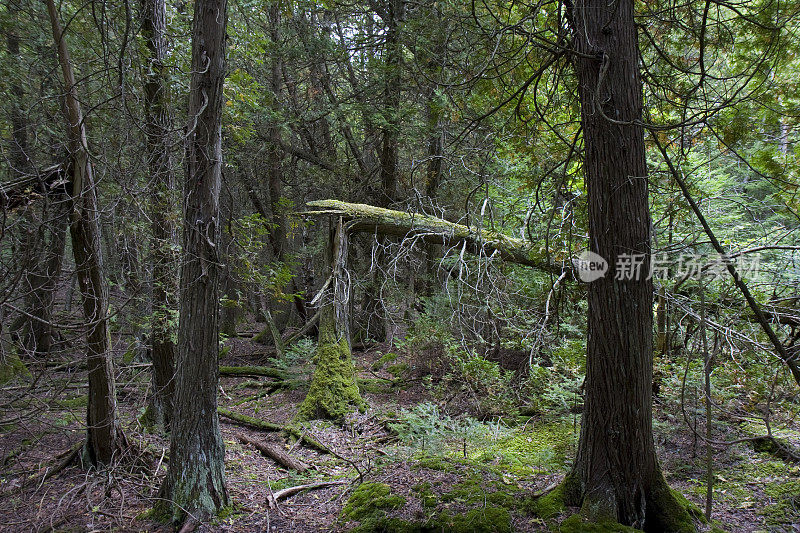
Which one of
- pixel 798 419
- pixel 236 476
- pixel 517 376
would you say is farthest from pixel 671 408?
pixel 236 476

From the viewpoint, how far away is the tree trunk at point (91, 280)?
169 inches

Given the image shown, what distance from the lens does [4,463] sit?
5.14 m

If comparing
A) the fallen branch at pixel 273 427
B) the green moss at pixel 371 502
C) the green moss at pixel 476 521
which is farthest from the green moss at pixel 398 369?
the green moss at pixel 476 521

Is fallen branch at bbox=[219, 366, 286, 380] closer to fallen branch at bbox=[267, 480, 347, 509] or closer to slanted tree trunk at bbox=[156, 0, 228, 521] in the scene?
fallen branch at bbox=[267, 480, 347, 509]

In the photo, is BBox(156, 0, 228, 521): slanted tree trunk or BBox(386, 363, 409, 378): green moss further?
BBox(386, 363, 409, 378): green moss

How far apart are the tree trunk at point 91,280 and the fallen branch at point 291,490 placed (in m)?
1.73

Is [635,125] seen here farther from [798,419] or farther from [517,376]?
[517,376]

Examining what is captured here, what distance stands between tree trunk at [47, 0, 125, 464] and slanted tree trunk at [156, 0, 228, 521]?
0.99 metres

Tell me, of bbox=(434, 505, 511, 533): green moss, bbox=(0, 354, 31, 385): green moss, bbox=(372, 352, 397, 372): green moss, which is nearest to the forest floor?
bbox=(434, 505, 511, 533): green moss

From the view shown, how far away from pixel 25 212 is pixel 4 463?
318 cm

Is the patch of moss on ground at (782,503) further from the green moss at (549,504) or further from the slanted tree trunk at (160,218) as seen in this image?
the slanted tree trunk at (160,218)

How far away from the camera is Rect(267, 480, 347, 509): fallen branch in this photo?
4488 millimetres

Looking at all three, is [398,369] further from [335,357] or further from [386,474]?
[386,474]

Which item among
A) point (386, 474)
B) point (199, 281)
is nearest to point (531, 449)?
point (386, 474)
